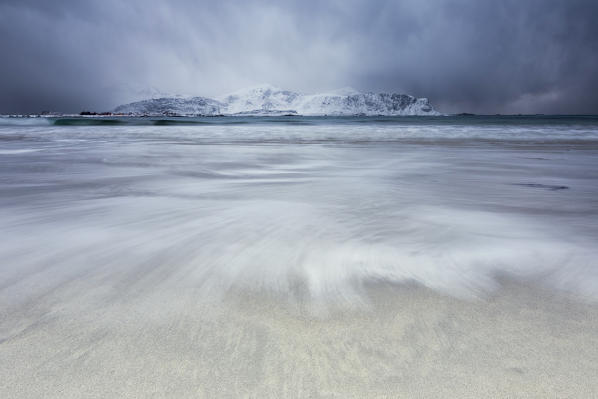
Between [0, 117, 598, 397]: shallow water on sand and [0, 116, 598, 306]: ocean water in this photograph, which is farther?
[0, 116, 598, 306]: ocean water

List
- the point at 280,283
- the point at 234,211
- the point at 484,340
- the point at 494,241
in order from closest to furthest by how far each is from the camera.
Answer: the point at 484,340
the point at 280,283
the point at 494,241
the point at 234,211

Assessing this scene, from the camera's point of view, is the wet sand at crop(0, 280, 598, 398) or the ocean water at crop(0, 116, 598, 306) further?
the ocean water at crop(0, 116, 598, 306)

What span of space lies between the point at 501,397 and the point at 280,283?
729 mm

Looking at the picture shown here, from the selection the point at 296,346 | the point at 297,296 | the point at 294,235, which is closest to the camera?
the point at 296,346

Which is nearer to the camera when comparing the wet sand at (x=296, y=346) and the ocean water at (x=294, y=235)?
the wet sand at (x=296, y=346)

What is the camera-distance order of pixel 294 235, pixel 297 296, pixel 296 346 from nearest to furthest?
pixel 296 346 → pixel 297 296 → pixel 294 235

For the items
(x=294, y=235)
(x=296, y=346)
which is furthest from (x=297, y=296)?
(x=294, y=235)

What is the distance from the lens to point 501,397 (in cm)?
73

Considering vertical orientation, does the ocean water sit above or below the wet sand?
below

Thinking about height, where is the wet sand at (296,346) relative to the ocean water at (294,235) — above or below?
above

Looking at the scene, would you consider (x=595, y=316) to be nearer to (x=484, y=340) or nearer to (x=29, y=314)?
(x=484, y=340)

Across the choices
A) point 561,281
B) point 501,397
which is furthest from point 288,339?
point 561,281

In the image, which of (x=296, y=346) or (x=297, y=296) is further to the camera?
(x=297, y=296)

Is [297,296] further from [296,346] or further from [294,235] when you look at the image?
[294,235]
